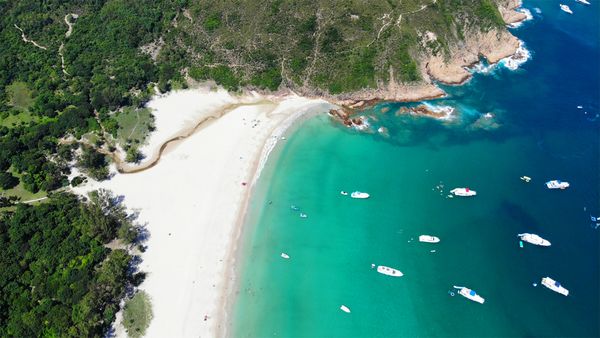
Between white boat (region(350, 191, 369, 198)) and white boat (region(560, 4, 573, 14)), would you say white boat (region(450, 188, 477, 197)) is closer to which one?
white boat (region(350, 191, 369, 198))

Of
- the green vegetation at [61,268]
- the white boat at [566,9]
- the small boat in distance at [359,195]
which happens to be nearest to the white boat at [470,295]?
the small boat in distance at [359,195]

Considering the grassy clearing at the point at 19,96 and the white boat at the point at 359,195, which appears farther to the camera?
the grassy clearing at the point at 19,96

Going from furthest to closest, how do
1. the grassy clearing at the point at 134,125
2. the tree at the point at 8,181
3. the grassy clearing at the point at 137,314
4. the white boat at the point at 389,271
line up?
the grassy clearing at the point at 134,125 < the tree at the point at 8,181 < the white boat at the point at 389,271 < the grassy clearing at the point at 137,314

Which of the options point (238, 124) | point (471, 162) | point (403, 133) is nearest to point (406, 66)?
point (403, 133)

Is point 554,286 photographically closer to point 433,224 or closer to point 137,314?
point 433,224

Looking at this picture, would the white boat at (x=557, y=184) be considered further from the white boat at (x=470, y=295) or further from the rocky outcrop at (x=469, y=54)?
the rocky outcrop at (x=469, y=54)

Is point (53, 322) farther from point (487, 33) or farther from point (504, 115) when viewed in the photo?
point (487, 33)

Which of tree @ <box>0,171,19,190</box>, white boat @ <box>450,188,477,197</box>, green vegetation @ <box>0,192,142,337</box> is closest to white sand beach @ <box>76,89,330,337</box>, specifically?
green vegetation @ <box>0,192,142,337</box>
